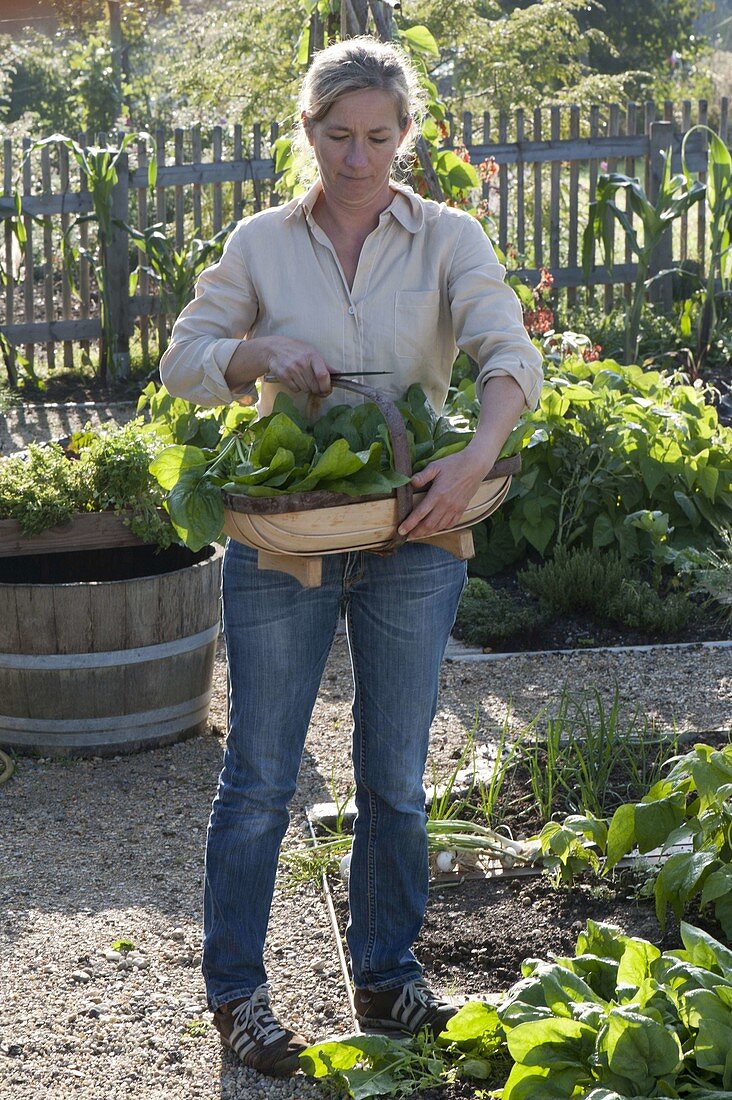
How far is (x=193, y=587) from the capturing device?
3975mm

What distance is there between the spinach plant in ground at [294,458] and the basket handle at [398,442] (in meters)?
0.02

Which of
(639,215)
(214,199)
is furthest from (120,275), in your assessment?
(639,215)

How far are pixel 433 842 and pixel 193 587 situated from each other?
128 centimetres

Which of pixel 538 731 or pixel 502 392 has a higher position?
pixel 502 392

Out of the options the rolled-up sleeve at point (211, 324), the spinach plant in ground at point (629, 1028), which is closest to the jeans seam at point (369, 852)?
the spinach plant in ground at point (629, 1028)

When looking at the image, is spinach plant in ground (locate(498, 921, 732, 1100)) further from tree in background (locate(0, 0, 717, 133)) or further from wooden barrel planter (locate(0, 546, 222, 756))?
tree in background (locate(0, 0, 717, 133))

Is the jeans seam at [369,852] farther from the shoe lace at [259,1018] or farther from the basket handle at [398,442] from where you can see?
the basket handle at [398,442]

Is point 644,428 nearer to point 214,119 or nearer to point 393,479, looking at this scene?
point 393,479

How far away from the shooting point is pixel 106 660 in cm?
387

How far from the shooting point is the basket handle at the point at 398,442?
2.14 metres

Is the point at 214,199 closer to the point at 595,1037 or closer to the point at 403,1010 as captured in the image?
the point at 403,1010

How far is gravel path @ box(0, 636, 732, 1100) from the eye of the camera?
2521 millimetres

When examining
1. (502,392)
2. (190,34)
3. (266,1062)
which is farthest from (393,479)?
(190,34)

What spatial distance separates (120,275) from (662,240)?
4371mm
